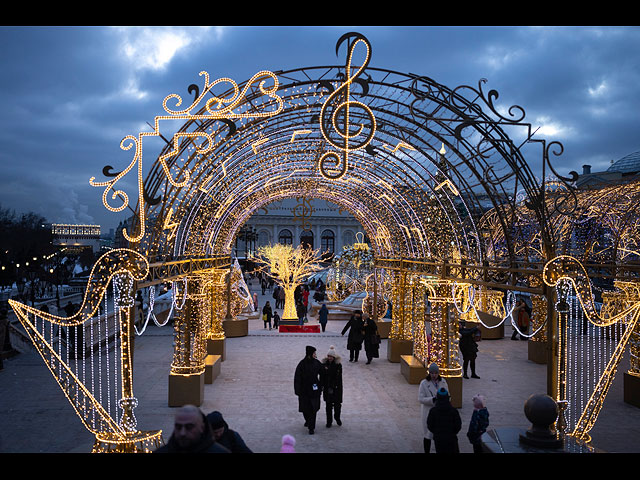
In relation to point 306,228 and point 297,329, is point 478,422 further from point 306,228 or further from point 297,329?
point 306,228

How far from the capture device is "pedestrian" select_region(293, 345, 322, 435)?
25.7 feet

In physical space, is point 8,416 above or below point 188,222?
below

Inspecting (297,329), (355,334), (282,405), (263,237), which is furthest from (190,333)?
(263,237)

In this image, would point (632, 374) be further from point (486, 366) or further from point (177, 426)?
point (177, 426)

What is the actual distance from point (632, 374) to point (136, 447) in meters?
9.73

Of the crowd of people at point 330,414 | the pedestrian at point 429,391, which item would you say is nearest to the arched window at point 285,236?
the crowd of people at point 330,414

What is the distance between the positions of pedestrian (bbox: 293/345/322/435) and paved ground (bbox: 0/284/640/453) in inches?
14.1

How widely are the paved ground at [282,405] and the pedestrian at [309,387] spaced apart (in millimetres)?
357

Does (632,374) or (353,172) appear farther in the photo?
(353,172)

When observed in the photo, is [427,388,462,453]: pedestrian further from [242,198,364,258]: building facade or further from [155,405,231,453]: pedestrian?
[242,198,364,258]: building facade

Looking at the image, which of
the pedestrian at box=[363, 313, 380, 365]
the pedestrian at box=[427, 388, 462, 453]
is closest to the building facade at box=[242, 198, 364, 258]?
the pedestrian at box=[363, 313, 380, 365]

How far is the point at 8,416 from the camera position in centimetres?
861

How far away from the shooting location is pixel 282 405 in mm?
9516
